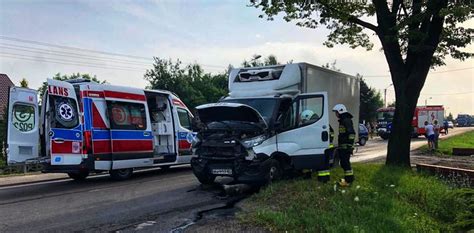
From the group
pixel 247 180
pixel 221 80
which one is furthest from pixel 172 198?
pixel 221 80

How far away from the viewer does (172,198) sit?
9562mm

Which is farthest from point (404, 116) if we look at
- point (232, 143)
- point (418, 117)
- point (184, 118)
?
point (418, 117)

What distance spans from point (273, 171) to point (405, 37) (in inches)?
208

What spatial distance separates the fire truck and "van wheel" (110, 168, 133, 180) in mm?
32894

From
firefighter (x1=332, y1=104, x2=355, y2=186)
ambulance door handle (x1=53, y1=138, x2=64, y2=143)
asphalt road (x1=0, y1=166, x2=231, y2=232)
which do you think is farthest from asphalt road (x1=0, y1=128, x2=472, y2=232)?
firefighter (x1=332, y1=104, x2=355, y2=186)

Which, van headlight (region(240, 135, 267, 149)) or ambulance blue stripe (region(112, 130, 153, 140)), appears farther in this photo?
ambulance blue stripe (region(112, 130, 153, 140))

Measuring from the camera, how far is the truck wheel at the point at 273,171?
9.83m

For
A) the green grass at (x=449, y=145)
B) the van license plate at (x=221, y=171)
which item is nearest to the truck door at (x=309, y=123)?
the van license plate at (x=221, y=171)

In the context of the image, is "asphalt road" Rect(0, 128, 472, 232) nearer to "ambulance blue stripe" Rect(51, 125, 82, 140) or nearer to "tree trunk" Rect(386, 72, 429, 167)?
"ambulance blue stripe" Rect(51, 125, 82, 140)

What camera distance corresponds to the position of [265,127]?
9.95 metres

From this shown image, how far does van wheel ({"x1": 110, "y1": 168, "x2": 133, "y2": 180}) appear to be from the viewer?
12773mm

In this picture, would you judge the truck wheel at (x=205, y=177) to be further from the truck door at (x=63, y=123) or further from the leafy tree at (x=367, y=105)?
the leafy tree at (x=367, y=105)

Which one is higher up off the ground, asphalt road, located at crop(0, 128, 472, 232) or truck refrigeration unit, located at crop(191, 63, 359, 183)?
truck refrigeration unit, located at crop(191, 63, 359, 183)

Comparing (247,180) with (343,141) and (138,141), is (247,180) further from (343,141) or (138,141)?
(138,141)
